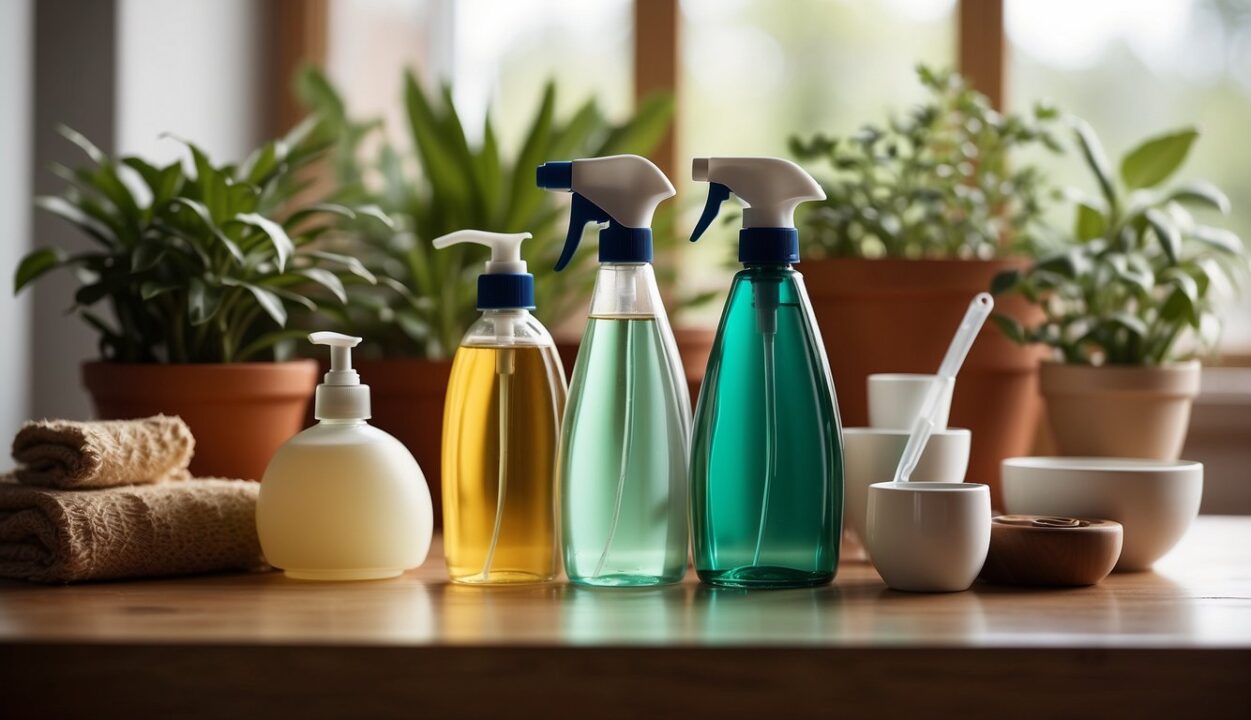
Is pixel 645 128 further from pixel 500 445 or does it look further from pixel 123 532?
pixel 123 532

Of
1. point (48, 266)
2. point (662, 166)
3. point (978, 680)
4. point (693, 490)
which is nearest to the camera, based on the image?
point (978, 680)

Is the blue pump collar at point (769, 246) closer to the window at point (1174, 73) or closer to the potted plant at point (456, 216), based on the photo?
the potted plant at point (456, 216)

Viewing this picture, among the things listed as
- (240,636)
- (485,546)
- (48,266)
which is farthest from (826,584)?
(48,266)

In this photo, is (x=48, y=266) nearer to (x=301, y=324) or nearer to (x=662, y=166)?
(x=301, y=324)

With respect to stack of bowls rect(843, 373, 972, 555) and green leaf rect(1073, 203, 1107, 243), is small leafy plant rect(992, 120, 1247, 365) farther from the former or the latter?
stack of bowls rect(843, 373, 972, 555)

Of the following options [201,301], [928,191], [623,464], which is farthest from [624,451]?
[928,191]

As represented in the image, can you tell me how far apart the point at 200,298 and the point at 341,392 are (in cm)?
18

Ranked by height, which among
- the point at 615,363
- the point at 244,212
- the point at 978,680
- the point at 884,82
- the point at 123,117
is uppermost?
the point at 884,82

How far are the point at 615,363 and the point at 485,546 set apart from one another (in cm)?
14

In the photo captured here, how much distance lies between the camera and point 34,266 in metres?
0.92

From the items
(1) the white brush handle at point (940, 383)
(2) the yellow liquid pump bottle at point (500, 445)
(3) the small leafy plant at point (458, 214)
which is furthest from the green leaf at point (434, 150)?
(1) the white brush handle at point (940, 383)

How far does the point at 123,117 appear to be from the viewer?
1.19 metres

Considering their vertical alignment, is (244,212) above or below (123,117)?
below

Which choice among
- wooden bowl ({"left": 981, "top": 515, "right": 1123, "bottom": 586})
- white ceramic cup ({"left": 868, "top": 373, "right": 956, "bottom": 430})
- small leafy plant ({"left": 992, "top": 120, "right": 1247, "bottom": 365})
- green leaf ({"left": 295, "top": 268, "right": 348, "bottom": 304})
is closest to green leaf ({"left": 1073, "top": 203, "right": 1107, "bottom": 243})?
small leafy plant ({"left": 992, "top": 120, "right": 1247, "bottom": 365})
